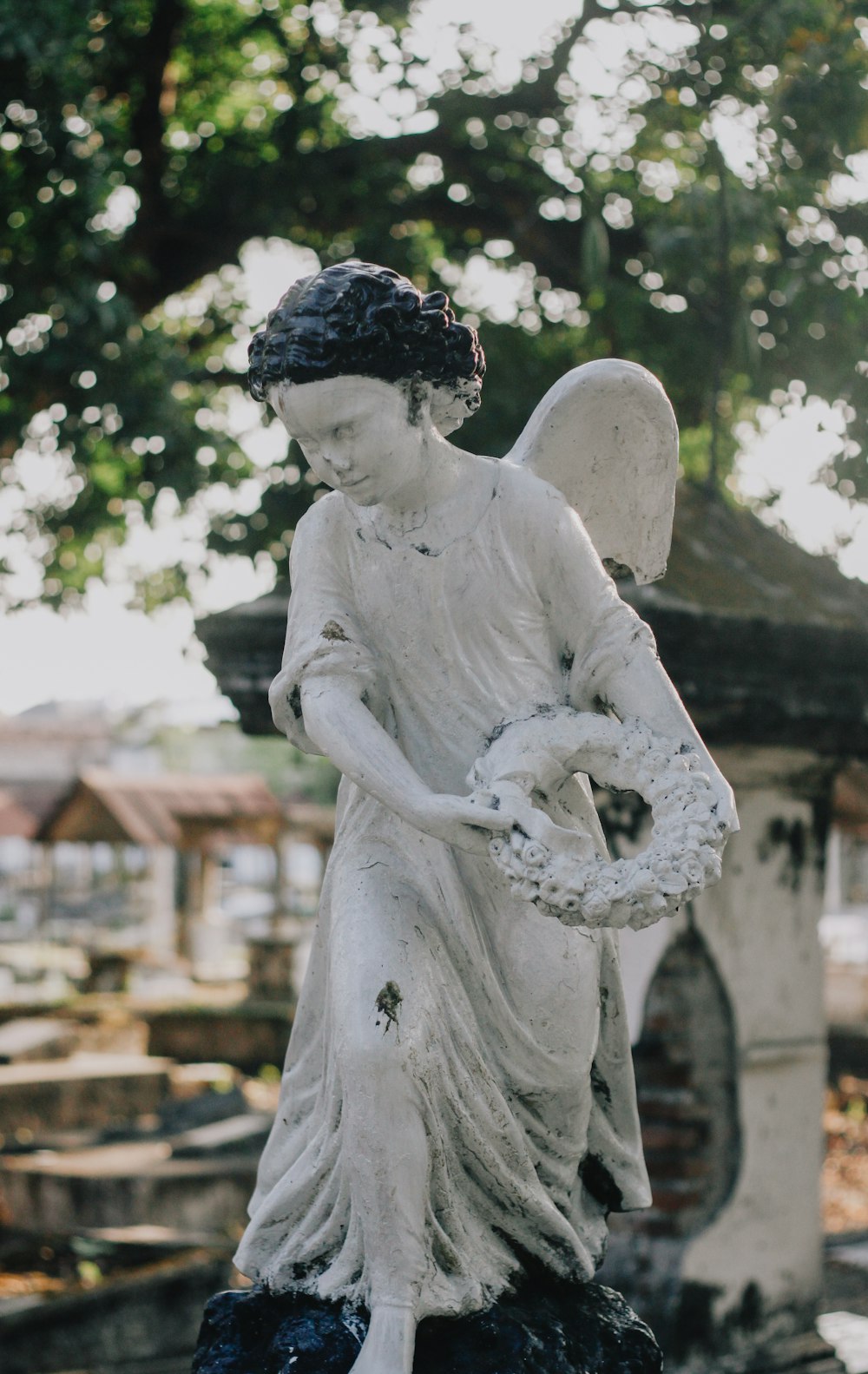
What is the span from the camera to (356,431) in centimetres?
216

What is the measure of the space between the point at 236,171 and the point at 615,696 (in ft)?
21.1

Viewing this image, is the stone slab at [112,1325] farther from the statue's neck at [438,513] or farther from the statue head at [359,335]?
the statue head at [359,335]

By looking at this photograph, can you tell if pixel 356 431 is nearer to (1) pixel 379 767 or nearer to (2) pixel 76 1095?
(1) pixel 379 767

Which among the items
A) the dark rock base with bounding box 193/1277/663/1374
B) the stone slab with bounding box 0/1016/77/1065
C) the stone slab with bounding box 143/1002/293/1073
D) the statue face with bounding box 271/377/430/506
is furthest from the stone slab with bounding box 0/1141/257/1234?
the stone slab with bounding box 143/1002/293/1073

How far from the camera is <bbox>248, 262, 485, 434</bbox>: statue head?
212 cm

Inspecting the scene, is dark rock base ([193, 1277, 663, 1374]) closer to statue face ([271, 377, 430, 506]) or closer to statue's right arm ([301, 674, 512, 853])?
statue's right arm ([301, 674, 512, 853])

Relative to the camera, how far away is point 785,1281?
4508 mm

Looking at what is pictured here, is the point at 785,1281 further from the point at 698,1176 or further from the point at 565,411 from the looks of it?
the point at 565,411

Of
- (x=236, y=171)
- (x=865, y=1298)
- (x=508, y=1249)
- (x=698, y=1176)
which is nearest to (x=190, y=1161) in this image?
(x=865, y=1298)

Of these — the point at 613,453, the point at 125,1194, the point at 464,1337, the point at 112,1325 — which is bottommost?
the point at 125,1194

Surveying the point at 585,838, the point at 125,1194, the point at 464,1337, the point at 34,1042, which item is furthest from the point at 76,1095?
the point at 585,838

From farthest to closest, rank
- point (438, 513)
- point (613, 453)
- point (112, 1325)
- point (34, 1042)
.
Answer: point (34, 1042) → point (112, 1325) → point (613, 453) → point (438, 513)

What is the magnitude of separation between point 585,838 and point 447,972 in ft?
0.90

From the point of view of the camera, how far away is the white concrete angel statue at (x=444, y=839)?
206 cm
